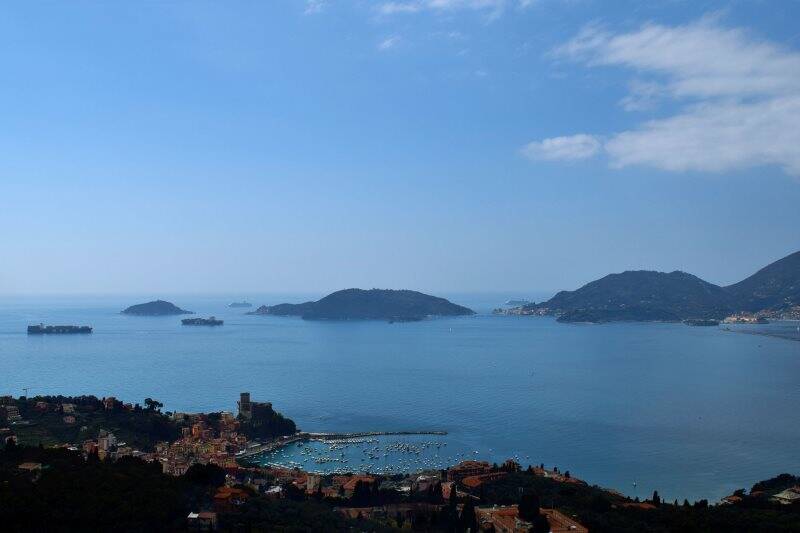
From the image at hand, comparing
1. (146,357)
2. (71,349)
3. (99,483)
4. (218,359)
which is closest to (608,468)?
(99,483)

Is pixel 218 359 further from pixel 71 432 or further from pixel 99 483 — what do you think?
pixel 99 483

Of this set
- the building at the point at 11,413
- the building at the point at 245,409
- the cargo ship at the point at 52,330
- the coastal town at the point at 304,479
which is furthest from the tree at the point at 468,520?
the cargo ship at the point at 52,330

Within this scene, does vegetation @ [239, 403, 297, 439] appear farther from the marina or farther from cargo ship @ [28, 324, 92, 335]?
cargo ship @ [28, 324, 92, 335]

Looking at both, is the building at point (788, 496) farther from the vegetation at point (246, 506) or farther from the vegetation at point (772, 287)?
the vegetation at point (772, 287)

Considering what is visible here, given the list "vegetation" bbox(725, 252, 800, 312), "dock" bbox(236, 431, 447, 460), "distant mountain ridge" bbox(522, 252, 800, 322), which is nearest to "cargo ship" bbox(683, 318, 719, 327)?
"distant mountain ridge" bbox(522, 252, 800, 322)

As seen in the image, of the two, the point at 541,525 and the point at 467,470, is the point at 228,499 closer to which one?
the point at 541,525

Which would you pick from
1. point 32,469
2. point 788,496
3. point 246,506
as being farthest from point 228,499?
point 788,496
